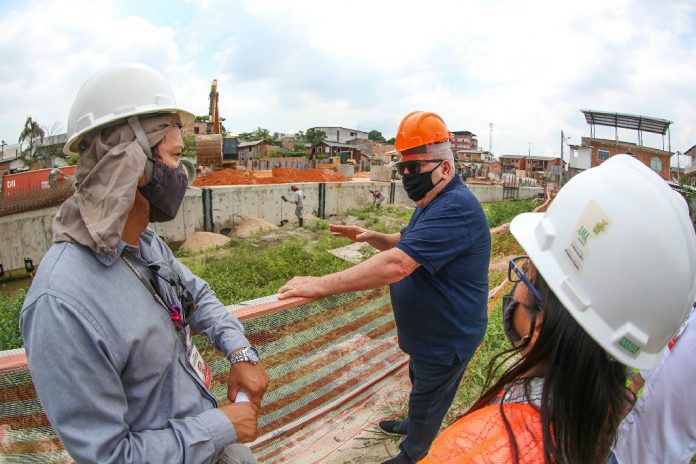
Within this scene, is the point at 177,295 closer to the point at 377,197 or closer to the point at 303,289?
the point at 303,289

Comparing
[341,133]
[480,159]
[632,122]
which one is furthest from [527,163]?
[632,122]

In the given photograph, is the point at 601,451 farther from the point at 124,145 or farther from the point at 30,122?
the point at 30,122

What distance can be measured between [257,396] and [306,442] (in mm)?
1337

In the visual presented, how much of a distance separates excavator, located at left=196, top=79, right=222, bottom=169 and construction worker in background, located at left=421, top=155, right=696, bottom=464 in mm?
25138

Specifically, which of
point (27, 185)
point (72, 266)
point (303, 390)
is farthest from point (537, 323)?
point (27, 185)

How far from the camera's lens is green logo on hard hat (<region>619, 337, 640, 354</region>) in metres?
1.09

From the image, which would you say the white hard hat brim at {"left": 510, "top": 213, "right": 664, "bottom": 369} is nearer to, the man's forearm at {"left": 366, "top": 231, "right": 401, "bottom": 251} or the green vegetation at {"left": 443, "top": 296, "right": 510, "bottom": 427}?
the man's forearm at {"left": 366, "top": 231, "right": 401, "bottom": 251}

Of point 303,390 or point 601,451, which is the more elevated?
point 601,451

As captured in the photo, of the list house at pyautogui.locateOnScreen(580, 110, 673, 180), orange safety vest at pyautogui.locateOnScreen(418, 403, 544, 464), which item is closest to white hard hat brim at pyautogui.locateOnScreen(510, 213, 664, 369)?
orange safety vest at pyautogui.locateOnScreen(418, 403, 544, 464)

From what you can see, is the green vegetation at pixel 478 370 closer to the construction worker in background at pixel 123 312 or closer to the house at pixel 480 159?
the construction worker in background at pixel 123 312

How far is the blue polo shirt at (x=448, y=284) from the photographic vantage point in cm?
232

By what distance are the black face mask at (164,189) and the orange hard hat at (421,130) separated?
4.80ft

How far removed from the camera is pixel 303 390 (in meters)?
2.99

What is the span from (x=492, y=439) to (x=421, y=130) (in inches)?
76.9
